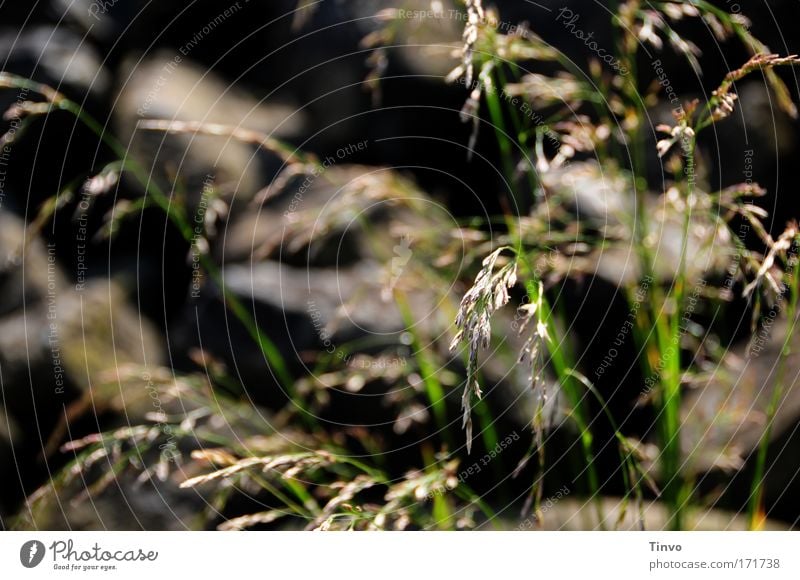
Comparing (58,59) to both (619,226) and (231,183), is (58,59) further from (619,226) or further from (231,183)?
(619,226)

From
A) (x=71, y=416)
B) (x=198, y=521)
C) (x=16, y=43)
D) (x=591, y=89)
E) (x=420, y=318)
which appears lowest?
(x=198, y=521)

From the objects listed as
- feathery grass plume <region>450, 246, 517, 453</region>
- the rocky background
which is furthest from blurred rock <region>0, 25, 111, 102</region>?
feathery grass plume <region>450, 246, 517, 453</region>

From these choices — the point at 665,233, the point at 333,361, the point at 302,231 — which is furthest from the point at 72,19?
the point at 665,233
